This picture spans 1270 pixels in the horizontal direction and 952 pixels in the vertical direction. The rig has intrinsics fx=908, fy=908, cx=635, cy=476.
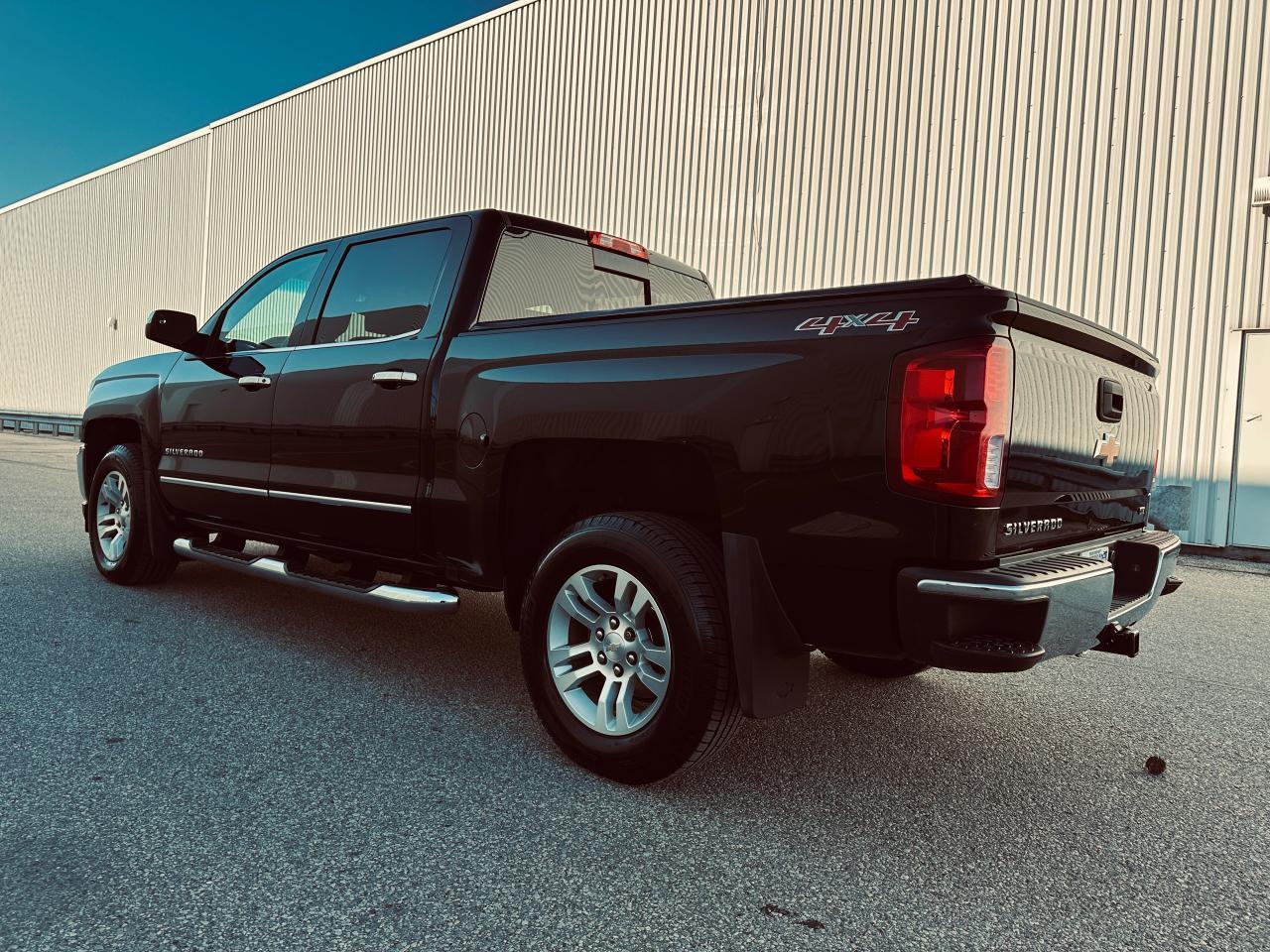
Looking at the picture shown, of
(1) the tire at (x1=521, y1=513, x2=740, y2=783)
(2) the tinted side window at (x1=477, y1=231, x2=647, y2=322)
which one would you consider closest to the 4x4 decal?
(1) the tire at (x1=521, y1=513, x2=740, y2=783)

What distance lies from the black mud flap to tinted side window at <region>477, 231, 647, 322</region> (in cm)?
141

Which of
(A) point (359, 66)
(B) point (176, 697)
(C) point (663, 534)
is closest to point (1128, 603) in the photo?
(C) point (663, 534)

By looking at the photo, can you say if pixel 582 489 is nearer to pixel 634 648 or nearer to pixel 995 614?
pixel 634 648

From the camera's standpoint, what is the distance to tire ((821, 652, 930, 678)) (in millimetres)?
3965

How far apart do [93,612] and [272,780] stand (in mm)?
2681

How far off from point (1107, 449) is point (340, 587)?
2.93 m

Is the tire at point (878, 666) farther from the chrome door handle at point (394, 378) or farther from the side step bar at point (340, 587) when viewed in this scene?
the chrome door handle at point (394, 378)

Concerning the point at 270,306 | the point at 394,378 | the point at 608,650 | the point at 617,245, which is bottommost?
the point at 608,650

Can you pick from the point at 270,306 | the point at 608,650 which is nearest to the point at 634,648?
the point at 608,650

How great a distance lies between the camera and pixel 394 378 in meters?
3.65

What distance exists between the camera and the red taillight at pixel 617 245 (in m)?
4.21

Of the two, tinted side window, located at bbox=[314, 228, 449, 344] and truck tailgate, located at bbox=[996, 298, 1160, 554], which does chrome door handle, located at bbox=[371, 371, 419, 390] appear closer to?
tinted side window, located at bbox=[314, 228, 449, 344]

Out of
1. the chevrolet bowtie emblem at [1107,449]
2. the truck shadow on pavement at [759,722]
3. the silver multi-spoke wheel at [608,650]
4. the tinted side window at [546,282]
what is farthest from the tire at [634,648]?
the chevrolet bowtie emblem at [1107,449]

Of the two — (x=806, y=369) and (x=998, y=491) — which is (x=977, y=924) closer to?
(x=998, y=491)
